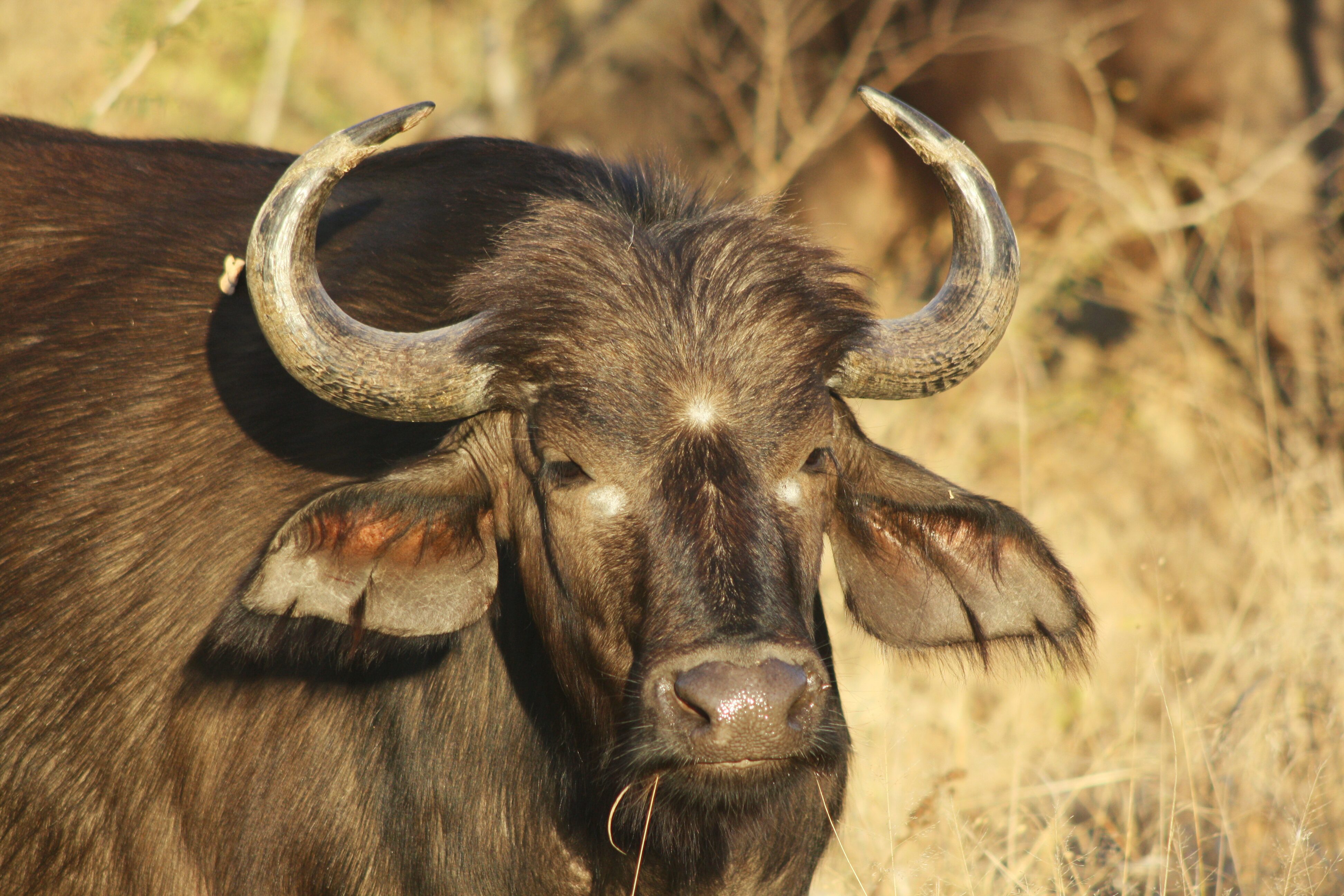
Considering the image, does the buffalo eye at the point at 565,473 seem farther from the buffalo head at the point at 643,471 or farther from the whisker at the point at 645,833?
the whisker at the point at 645,833

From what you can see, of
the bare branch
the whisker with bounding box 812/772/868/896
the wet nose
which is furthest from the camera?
the bare branch

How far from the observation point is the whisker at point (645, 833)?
9.02ft

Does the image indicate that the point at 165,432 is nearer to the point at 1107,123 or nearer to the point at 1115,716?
the point at 1115,716

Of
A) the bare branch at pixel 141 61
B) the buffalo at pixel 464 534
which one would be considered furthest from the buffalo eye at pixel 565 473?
the bare branch at pixel 141 61

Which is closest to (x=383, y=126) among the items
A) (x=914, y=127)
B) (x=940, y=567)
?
(x=914, y=127)

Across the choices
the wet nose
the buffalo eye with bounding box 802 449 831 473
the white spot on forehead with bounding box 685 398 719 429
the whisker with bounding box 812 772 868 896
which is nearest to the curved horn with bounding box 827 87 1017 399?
the buffalo eye with bounding box 802 449 831 473

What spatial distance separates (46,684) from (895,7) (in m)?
7.21

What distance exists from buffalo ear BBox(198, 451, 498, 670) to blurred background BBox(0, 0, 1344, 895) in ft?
4.11

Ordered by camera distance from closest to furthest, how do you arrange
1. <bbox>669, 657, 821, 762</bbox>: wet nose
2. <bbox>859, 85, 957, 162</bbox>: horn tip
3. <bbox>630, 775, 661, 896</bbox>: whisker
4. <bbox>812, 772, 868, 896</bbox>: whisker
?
<bbox>669, 657, 821, 762</bbox>: wet nose, <bbox>630, 775, 661, 896</bbox>: whisker, <bbox>859, 85, 957, 162</bbox>: horn tip, <bbox>812, 772, 868, 896</bbox>: whisker

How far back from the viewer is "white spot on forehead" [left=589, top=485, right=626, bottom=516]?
277cm

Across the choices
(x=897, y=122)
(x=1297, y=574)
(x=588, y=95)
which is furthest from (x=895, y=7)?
(x=897, y=122)

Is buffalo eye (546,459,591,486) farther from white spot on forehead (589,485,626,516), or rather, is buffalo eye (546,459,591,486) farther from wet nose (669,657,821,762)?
wet nose (669,657,821,762)

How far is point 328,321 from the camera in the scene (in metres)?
2.67

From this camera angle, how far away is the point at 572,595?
2.88 meters
